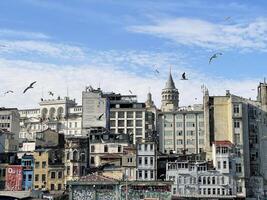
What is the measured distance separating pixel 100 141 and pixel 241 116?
26.1m

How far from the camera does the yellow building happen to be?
92.5 m

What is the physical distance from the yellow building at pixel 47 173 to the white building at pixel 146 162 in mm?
13520

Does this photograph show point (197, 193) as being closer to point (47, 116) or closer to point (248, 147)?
point (248, 147)

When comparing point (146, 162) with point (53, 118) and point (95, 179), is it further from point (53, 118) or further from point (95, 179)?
point (53, 118)

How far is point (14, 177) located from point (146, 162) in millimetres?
22846

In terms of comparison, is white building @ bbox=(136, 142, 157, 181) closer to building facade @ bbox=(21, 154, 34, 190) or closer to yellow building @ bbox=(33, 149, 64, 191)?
yellow building @ bbox=(33, 149, 64, 191)

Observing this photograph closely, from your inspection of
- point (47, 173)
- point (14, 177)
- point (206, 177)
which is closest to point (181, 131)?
point (206, 177)

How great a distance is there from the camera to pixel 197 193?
88.1 m

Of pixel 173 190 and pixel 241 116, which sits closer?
pixel 173 190

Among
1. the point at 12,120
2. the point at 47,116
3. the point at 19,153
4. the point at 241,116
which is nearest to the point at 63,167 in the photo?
the point at 19,153

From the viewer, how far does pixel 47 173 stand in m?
92.8

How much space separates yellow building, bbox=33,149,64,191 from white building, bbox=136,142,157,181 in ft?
44.4

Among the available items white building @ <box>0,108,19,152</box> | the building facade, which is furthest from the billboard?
white building @ <box>0,108,19,152</box>

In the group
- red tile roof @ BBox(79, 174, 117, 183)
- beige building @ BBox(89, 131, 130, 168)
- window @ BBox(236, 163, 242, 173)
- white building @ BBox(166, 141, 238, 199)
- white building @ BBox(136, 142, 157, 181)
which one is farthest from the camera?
beige building @ BBox(89, 131, 130, 168)
